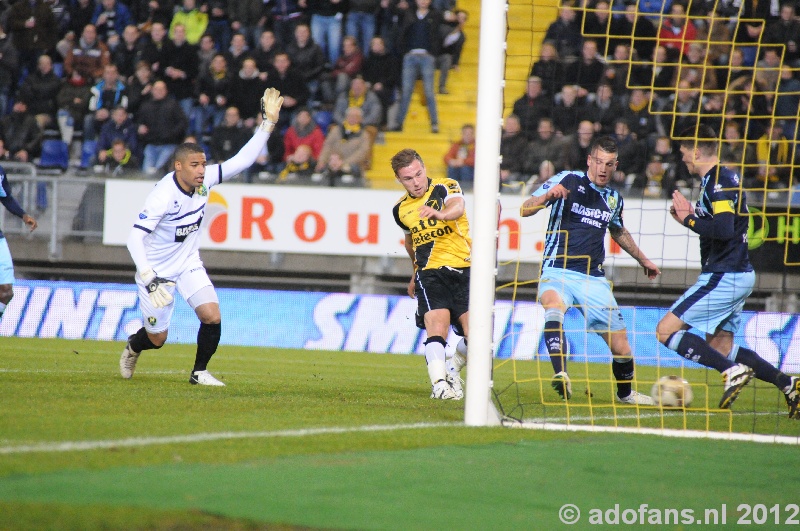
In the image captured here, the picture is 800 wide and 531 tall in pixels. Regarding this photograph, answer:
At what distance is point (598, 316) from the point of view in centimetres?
888

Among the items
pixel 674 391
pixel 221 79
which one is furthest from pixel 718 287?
pixel 221 79

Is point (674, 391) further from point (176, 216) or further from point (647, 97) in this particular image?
point (647, 97)

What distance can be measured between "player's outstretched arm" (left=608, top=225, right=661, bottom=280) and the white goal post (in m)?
2.62

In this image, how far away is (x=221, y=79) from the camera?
19.1 meters

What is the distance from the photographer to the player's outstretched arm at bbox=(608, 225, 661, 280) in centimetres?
909

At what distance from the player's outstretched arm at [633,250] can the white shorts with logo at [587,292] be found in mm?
385

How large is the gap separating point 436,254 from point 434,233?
173 mm

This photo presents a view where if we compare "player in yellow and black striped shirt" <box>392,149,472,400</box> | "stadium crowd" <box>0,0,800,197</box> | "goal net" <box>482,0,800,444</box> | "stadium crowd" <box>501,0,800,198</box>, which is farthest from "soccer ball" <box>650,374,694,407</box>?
"stadium crowd" <box>0,0,800,197</box>

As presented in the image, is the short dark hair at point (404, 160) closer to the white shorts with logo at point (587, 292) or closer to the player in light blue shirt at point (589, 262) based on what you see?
the player in light blue shirt at point (589, 262)

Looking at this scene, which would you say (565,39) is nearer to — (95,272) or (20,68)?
(95,272)

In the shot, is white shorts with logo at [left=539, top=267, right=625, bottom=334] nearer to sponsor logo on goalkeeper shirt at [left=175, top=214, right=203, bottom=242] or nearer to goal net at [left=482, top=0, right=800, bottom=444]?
sponsor logo on goalkeeper shirt at [left=175, top=214, right=203, bottom=242]

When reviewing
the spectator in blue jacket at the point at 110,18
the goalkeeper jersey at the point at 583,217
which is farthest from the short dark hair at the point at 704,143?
the spectator in blue jacket at the point at 110,18

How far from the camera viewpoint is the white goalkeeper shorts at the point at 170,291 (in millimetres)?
9070

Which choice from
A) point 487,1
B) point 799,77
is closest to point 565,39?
point 799,77
